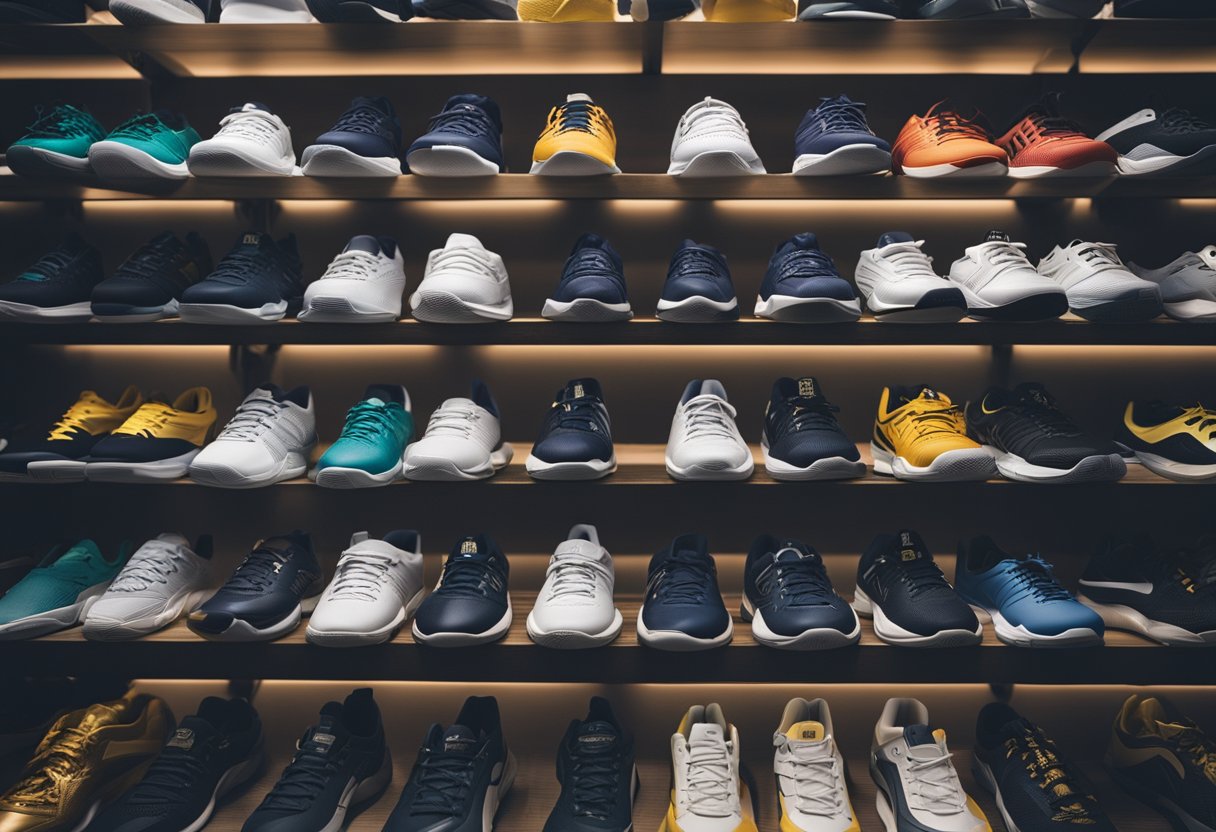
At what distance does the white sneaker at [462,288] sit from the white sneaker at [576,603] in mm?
648

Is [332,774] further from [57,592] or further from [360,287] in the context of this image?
[360,287]

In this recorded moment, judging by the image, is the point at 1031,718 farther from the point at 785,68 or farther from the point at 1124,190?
the point at 785,68

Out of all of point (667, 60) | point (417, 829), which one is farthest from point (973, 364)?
point (417, 829)

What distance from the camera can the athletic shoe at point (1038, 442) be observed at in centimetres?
178

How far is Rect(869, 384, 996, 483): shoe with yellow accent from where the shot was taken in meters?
1.77

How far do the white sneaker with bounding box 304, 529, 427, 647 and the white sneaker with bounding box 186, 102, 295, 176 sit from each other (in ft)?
3.24

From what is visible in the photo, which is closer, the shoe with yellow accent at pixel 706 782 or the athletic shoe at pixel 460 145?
the shoe with yellow accent at pixel 706 782

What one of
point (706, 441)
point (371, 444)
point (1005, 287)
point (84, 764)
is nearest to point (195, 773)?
point (84, 764)

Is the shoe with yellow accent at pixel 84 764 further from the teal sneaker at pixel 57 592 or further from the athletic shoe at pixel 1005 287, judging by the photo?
the athletic shoe at pixel 1005 287

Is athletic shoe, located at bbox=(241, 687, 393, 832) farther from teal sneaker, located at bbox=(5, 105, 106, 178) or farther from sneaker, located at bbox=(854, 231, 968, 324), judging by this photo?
sneaker, located at bbox=(854, 231, 968, 324)

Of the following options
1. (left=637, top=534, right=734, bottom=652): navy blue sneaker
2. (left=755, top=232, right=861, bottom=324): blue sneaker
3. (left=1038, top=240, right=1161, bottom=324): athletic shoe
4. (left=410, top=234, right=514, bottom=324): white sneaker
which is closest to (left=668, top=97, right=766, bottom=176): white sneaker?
(left=755, top=232, right=861, bottom=324): blue sneaker

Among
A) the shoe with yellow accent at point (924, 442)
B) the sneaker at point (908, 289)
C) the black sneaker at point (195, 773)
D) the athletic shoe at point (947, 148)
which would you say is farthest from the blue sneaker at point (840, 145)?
the black sneaker at point (195, 773)

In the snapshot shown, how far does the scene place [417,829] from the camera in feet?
5.33

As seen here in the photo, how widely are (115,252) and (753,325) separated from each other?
2026 mm
